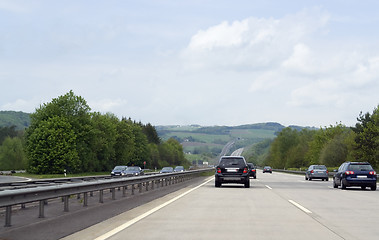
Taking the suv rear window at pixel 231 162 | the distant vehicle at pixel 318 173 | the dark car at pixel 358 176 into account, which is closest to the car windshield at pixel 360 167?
the dark car at pixel 358 176

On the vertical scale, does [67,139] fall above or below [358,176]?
above

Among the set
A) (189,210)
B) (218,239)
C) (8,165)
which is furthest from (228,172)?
(8,165)

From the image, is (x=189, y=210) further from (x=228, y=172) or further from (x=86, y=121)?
(x=86, y=121)

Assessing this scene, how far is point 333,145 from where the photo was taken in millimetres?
118812

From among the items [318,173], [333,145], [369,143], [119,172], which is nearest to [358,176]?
[318,173]

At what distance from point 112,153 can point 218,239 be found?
9353cm

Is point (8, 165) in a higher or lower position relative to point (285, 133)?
lower

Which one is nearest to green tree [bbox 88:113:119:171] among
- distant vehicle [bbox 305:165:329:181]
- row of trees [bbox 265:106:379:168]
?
row of trees [bbox 265:106:379:168]

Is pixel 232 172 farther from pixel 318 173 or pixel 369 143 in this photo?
pixel 369 143

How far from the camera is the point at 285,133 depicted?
19075 centimetres

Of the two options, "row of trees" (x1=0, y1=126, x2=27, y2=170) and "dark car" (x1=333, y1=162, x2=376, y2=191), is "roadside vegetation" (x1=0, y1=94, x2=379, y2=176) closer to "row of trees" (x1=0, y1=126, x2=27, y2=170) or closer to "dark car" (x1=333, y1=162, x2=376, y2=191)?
"row of trees" (x1=0, y1=126, x2=27, y2=170)

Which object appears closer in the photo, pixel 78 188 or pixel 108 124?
pixel 78 188

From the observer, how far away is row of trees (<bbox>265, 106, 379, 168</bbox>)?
9612cm

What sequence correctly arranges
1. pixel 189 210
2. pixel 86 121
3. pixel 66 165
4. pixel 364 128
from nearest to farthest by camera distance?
pixel 189 210 → pixel 66 165 → pixel 86 121 → pixel 364 128
